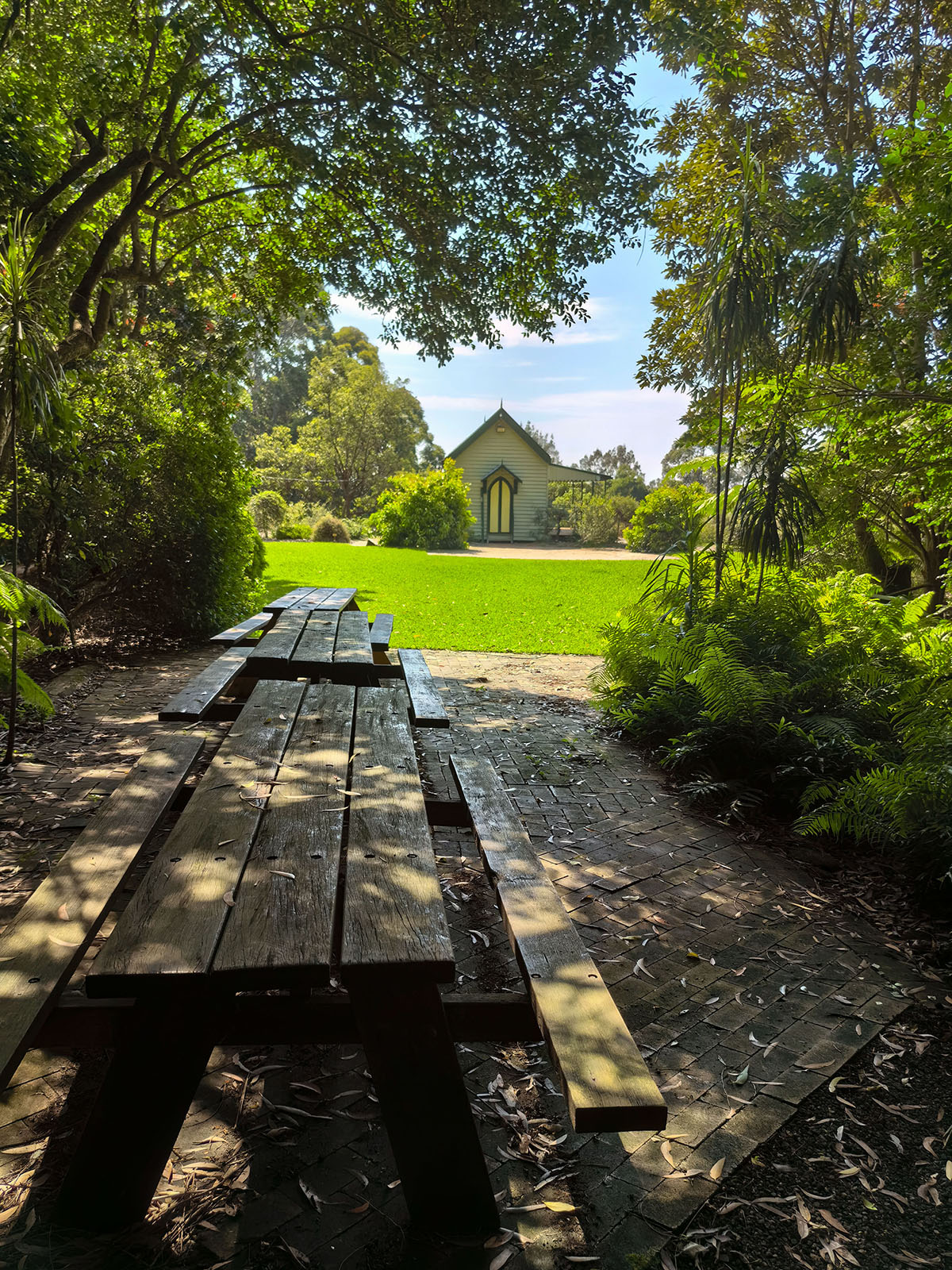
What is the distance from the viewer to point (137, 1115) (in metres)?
1.62

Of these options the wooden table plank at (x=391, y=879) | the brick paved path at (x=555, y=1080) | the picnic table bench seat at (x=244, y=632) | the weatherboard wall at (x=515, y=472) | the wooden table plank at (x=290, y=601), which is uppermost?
the weatherboard wall at (x=515, y=472)

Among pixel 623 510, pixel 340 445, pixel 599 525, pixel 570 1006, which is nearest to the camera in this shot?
pixel 570 1006

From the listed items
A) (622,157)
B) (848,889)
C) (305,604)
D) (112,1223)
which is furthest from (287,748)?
(622,157)

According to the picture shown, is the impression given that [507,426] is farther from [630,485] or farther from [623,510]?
[630,485]

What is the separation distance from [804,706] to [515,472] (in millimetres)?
31194

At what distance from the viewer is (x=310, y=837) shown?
6.91 ft

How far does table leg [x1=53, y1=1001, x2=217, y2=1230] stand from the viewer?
1.57m

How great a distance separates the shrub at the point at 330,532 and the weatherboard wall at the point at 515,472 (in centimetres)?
685

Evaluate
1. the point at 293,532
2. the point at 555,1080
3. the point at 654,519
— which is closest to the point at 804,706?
the point at 555,1080

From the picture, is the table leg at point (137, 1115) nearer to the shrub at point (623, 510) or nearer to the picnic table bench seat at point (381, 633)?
the picnic table bench seat at point (381, 633)

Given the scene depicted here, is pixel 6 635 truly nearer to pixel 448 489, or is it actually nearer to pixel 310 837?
pixel 310 837

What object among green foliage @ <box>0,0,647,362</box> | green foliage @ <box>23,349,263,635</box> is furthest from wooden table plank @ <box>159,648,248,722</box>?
green foliage @ <box>0,0,647,362</box>

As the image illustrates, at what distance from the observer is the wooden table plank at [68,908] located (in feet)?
4.84

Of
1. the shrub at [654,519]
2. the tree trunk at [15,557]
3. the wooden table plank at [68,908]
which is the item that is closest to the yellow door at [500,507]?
the shrub at [654,519]
